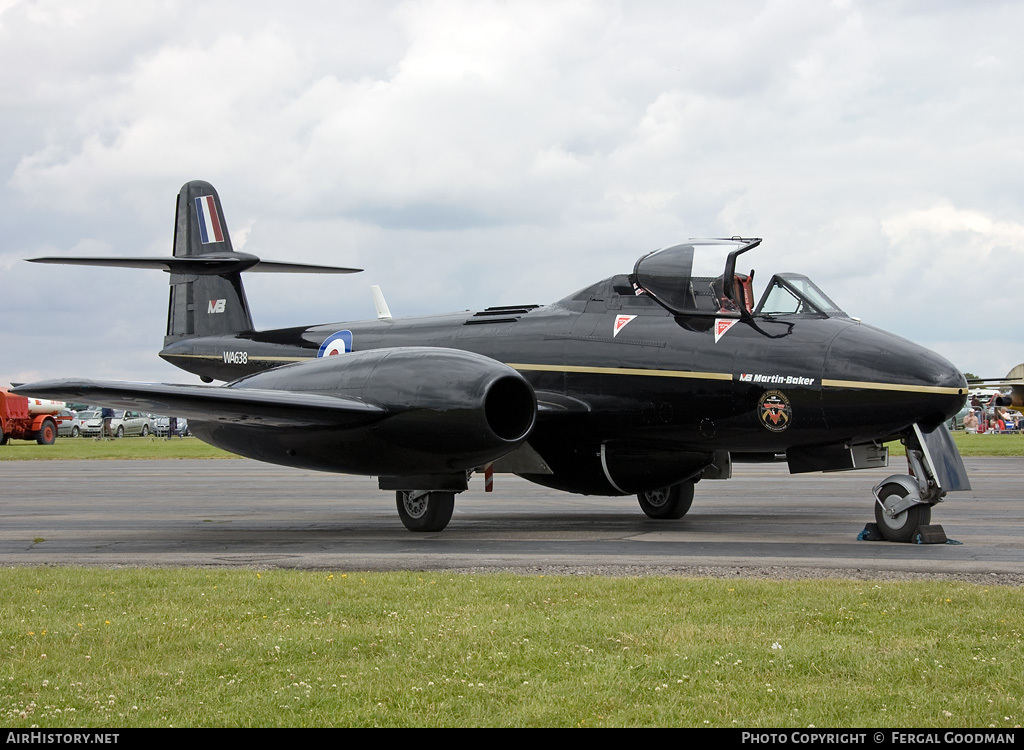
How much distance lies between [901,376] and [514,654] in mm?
6620

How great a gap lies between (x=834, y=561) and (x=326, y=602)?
4679 mm

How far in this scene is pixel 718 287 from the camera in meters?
12.4

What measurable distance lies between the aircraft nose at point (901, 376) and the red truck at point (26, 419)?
151 ft

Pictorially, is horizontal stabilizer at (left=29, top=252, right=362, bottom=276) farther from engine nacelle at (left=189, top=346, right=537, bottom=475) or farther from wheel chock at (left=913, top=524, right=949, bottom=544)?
wheel chock at (left=913, top=524, right=949, bottom=544)

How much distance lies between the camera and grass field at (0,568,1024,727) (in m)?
4.66

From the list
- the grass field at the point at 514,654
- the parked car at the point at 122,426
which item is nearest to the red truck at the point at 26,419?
the parked car at the point at 122,426

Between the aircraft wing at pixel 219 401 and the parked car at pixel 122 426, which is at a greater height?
the aircraft wing at pixel 219 401

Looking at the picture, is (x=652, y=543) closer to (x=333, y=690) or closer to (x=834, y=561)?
(x=834, y=561)

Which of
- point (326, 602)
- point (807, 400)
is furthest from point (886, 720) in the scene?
point (807, 400)

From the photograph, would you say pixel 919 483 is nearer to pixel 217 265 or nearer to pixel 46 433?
pixel 217 265

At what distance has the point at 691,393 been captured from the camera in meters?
12.1

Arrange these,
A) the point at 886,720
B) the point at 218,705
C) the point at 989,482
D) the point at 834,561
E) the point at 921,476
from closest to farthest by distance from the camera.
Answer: the point at 886,720
the point at 218,705
the point at 834,561
the point at 921,476
the point at 989,482

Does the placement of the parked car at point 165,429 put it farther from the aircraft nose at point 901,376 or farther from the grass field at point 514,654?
the grass field at point 514,654

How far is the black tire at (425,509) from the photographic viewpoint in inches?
504
